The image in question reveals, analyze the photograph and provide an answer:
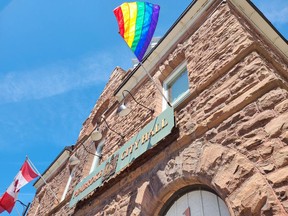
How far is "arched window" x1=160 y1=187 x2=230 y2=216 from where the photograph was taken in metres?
2.78

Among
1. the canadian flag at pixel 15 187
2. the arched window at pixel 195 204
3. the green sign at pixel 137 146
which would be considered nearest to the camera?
the arched window at pixel 195 204

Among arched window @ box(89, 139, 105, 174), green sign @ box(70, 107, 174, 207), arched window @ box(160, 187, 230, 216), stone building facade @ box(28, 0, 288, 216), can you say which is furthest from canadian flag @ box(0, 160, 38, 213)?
arched window @ box(160, 187, 230, 216)

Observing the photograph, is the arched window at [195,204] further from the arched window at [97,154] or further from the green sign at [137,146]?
the arched window at [97,154]

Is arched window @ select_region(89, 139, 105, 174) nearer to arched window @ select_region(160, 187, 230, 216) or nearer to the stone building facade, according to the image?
the stone building facade

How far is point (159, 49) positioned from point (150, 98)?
1409mm

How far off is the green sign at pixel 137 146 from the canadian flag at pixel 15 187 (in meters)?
3.29

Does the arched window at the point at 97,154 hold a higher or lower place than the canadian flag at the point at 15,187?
lower

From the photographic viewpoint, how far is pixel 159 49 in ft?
20.6

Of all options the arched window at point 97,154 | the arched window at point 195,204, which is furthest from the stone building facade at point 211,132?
the arched window at point 97,154

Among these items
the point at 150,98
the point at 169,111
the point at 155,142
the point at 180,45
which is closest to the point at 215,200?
the point at 155,142

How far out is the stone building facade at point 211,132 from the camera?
7.79 ft

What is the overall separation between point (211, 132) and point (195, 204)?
918 mm

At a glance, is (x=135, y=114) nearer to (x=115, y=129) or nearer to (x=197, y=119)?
(x=115, y=129)

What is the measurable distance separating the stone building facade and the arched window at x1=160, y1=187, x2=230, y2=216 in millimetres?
12
